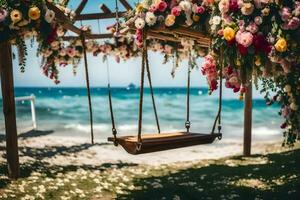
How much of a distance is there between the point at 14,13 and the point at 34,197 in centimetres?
320

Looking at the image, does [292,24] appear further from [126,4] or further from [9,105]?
[9,105]

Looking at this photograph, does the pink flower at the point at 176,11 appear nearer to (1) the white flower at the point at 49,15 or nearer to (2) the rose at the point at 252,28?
(2) the rose at the point at 252,28

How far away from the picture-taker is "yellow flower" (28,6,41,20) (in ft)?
20.0

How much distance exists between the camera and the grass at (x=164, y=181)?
24.0 feet

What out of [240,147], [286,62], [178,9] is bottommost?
[240,147]

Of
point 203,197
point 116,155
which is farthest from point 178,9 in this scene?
point 116,155

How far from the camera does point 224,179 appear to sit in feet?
28.5

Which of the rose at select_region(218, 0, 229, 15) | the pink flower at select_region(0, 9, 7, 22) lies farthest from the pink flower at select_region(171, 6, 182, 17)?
the pink flower at select_region(0, 9, 7, 22)

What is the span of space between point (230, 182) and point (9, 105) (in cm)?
490

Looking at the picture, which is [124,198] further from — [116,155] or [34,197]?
[116,155]

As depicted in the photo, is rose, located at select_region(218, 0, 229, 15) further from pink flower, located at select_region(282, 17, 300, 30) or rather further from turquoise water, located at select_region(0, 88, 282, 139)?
turquoise water, located at select_region(0, 88, 282, 139)

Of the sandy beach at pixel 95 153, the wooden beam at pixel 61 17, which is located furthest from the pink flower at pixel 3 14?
the sandy beach at pixel 95 153

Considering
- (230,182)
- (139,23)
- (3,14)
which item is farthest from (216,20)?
(230,182)

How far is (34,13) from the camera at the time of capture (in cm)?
610
